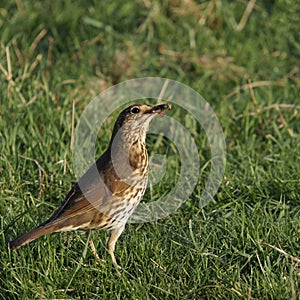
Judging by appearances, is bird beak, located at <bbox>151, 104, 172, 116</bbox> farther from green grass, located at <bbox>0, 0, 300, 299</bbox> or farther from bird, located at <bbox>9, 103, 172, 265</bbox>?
green grass, located at <bbox>0, 0, 300, 299</bbox>

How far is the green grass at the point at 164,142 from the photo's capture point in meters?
4.30

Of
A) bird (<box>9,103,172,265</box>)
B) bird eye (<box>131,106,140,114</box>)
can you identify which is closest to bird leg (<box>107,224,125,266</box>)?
bird (<box>9,103,172,265</box>)

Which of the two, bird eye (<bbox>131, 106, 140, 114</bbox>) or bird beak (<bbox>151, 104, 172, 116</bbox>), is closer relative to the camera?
bird beak (<bbox>151, 104, 172, 116</bbox>)

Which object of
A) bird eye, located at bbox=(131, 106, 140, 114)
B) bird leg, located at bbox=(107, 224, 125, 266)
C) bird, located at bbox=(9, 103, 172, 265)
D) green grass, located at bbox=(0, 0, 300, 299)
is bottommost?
green grass, located at bbox=(0, 0, 300, 299)

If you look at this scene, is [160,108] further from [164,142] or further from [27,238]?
[164,142]

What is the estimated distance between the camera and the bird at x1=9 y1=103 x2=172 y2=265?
457 cm

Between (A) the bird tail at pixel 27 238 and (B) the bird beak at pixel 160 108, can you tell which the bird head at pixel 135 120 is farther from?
(A) the bird tail at pixel 27 238

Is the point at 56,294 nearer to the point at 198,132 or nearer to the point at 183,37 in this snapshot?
the point at 198,132

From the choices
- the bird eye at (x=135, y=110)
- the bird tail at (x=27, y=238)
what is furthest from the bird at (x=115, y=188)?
the bird tail at (x=27, y=238)

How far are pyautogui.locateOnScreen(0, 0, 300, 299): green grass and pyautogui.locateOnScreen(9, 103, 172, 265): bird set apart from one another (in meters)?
Result: 0.18

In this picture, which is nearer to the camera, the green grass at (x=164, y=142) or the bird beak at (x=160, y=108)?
the green grass at (x=164, y=142)

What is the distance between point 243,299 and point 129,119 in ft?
4.56

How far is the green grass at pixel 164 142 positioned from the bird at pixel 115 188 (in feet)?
0.59

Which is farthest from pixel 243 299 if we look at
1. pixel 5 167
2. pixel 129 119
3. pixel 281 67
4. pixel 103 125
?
pixel 281 67
